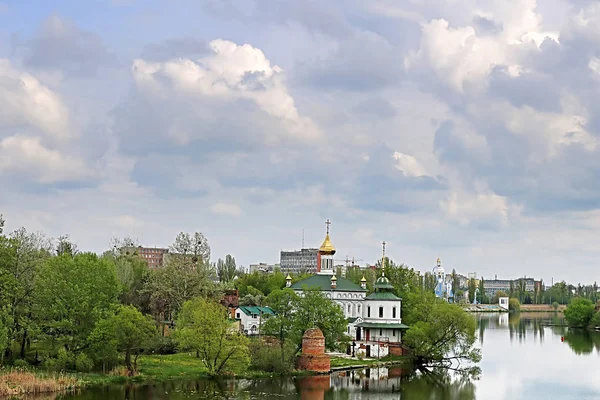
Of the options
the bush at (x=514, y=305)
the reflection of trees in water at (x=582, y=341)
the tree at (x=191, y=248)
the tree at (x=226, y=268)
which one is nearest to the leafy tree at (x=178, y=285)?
the tree at (x=191, y=248)

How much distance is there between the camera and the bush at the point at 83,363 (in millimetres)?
40656

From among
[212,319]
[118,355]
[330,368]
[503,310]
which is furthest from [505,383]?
[503,310]

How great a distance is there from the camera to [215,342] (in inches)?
1676

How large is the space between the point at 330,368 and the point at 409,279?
79.3ft

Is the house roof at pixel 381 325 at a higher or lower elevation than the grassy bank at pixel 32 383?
higher

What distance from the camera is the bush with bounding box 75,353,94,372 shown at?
40.7 metres

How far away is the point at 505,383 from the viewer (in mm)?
46188

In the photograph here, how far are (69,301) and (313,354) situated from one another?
14.8m

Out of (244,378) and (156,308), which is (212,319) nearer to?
(244,378)

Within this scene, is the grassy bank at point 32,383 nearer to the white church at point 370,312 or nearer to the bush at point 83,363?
the bush at point 83,363

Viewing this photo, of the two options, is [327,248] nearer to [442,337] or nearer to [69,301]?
[442,337]

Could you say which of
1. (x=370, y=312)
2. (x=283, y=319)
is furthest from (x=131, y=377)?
(x=370, y=312)

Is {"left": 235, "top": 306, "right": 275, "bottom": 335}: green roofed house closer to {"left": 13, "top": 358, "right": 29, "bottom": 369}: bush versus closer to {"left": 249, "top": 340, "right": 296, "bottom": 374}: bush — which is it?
{"left": 249, "top": 340, "right": 296, "bottom": 374}: bush

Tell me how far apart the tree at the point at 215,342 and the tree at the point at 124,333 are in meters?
2.49
